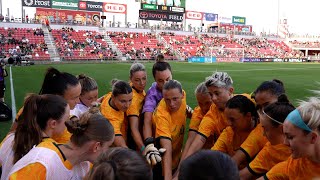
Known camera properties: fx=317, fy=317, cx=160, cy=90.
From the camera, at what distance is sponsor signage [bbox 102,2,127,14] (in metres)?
61.8

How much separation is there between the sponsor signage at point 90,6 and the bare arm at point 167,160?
60.4 metres

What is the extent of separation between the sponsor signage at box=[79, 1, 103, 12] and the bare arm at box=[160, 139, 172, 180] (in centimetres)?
6042

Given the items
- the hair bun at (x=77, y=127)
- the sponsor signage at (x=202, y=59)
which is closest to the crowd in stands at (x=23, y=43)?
the sponsor signage at (x=202, y=59)

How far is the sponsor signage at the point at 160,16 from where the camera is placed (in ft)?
190

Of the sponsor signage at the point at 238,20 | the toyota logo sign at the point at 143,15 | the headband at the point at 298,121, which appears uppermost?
the sponsor signage at the point at 238,20

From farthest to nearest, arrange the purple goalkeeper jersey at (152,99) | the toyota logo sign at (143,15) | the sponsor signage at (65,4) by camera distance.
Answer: the toyota logo sign at (143,15), the sponsor signage at (65,4), the purple goalkeeper jersey at (152,99)

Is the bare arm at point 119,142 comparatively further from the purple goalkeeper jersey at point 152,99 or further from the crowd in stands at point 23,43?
the crowd in stands at point 23,43

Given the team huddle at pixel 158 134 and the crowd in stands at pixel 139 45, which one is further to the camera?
the crowd in stands at pixel 139 45

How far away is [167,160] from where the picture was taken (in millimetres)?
3342

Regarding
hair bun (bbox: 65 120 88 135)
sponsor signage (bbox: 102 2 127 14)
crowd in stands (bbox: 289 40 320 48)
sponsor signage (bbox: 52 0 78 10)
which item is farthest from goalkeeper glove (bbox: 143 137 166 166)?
crowd in stands (bbox: 289 40 320 48)

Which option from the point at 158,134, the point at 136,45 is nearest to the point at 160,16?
the point at 136,45

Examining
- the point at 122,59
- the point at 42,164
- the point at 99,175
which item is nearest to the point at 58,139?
the point at 42,164

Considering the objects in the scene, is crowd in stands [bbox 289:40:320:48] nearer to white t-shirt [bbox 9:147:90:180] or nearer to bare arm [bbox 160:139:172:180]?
bare arm [bbox 160:139:172:180]

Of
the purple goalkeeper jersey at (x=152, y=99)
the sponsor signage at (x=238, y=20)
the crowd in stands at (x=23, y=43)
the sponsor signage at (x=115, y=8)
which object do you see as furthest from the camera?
the sponsor signage at (x=238, y=20)
